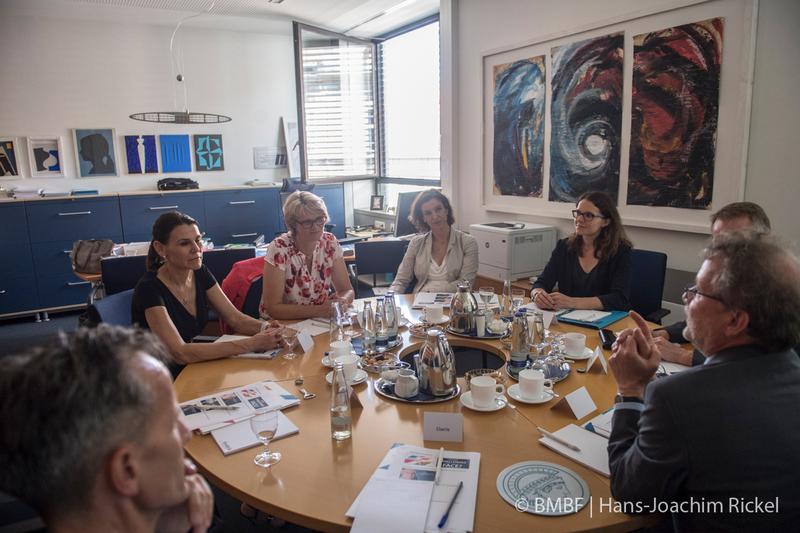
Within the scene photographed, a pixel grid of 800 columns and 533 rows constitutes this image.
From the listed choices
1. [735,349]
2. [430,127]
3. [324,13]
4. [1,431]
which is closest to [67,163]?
[324,13]

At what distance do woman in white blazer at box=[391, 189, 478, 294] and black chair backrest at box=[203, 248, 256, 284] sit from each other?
3.93 feet

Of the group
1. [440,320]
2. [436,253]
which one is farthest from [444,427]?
[436,253]

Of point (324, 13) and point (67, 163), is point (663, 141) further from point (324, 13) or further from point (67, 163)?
point (67, 163)

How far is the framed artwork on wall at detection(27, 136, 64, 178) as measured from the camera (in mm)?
5516

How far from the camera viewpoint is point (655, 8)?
10.3ft

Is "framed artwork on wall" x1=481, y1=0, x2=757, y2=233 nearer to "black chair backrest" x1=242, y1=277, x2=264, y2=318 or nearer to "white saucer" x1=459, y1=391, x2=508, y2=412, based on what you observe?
"white saucer" x1=459, y1=391, x2=508, y2=412

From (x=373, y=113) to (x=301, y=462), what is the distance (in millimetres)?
5375

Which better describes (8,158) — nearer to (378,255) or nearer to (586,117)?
(378,255)

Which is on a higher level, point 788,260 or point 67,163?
point 67,163

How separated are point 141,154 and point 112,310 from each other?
14.2 feet

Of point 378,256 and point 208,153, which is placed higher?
point 208,153

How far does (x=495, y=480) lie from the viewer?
1.27 meters

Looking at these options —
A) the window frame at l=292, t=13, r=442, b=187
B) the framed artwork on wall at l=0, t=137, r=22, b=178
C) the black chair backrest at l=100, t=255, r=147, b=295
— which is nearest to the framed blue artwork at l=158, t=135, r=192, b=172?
the framed artwork on wall at l=0, t=137, r=22, b=178

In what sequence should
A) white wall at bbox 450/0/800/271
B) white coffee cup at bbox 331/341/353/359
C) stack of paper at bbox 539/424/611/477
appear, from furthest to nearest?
white wall at bbox 450/0/800/271
white coffee cup at bbox 331/341/353/359
stack of paper at bbox 539/424/611/477
